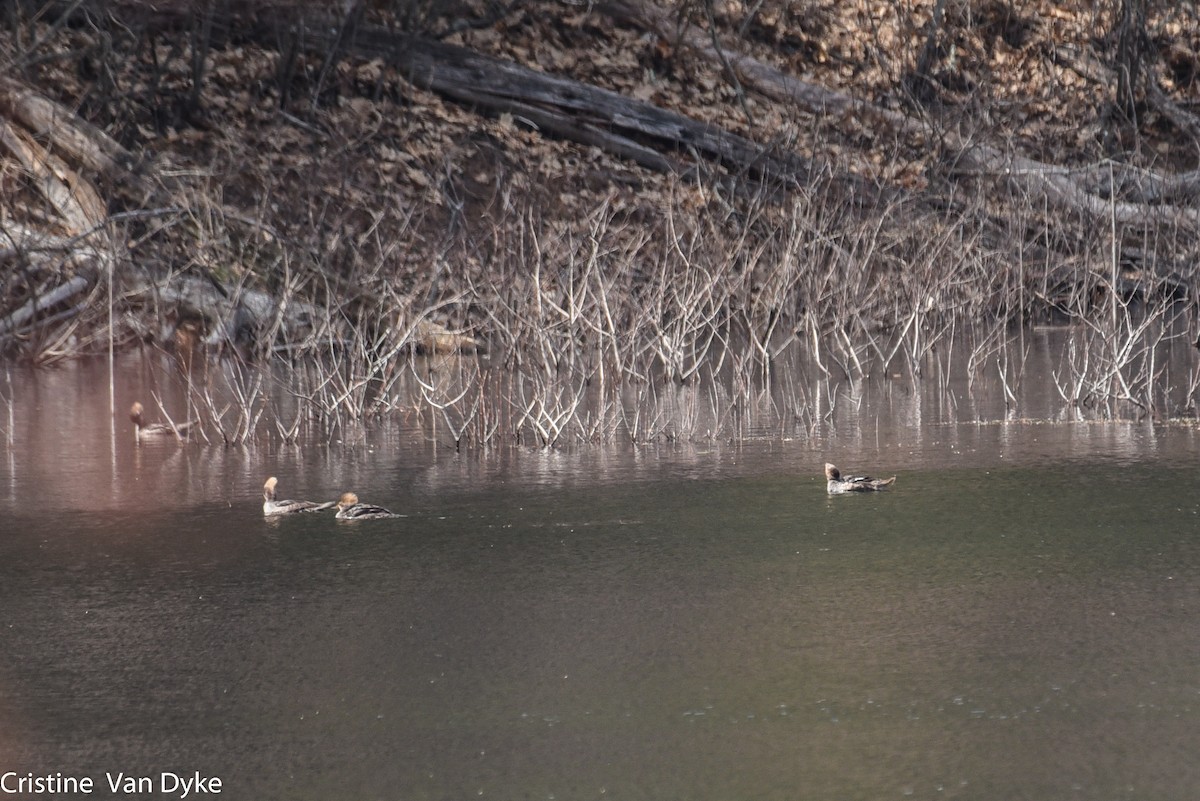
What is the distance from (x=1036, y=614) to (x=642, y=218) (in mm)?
17000

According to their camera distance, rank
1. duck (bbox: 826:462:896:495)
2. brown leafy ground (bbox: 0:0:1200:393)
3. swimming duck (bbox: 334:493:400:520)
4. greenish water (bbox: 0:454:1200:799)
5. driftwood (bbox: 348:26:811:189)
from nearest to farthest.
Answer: greenish water (bbox: 0:454:1200:799)
swimming duck (bbox: 334:493:400:520)
duck (bbox: 826:462:896:495)
brown leafy ground (bbox: 0:0:1200:393)
driftwood (bbox: 348:26:811:189)

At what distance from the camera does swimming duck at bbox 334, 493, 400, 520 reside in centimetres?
816

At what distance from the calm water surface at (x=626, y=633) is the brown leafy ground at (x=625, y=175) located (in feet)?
11.0

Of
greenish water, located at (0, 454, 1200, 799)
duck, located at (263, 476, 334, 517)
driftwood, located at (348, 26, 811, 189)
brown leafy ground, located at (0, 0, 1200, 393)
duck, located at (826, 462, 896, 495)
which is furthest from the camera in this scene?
driftwood, located at (348, 26, 811, 189)

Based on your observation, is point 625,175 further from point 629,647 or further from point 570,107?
point 629,647

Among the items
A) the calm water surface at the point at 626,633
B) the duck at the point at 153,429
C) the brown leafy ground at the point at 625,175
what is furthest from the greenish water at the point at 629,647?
the brown leafy ground at the point at 625,175

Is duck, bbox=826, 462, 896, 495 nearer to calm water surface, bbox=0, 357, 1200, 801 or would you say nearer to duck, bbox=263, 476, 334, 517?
calm water surface, bbox=0, 357, 1200, 801

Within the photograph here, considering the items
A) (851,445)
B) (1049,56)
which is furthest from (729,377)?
(1049,56)

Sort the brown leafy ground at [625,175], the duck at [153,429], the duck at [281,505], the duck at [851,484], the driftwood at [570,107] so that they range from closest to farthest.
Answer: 1. the duck at [281,505]
2. the duck at [851,484]
3. the duck at [153,429]
4. the brown leafy ground at [625,175]
5. the driftwood at [570,107]

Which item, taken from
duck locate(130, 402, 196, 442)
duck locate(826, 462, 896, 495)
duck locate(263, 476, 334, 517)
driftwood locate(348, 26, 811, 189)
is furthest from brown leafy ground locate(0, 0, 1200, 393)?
duck locate(263, 476, 334, 517)

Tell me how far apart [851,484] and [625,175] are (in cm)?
1708

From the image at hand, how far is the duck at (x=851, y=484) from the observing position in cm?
851

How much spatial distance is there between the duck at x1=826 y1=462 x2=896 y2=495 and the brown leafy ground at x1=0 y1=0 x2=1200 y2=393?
3.01 meters

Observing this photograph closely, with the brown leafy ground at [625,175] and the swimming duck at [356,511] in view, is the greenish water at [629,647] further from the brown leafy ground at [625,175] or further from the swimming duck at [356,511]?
the brown leafy ground at [625,175]
